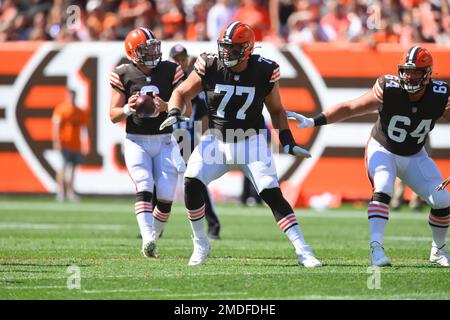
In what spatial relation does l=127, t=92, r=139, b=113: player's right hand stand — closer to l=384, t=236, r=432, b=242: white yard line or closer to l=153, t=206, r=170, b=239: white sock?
l=153, t=206, r=170, b=239: white sock

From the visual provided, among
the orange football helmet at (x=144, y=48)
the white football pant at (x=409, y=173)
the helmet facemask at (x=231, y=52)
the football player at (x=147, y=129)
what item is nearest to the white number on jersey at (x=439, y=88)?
the white football pant at (x=409, y=173)

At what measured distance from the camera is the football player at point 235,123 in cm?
784

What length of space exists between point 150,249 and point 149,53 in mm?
1892

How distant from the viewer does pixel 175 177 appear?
912 centimetres

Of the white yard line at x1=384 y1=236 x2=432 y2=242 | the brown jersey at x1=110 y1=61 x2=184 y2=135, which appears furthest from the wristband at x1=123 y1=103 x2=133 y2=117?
the white yard line at x1=384 y1=236 x2=432 y2=242

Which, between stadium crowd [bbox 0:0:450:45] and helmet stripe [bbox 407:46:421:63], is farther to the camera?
stadium crowd [bbox 0:0:450:45]

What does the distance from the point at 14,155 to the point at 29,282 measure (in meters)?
11.0

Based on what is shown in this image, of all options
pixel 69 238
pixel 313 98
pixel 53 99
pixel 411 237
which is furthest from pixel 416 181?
pixel 53 99

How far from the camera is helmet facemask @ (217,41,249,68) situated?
25.6ft

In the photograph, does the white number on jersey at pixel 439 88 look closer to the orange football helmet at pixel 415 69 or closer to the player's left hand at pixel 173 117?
the orange football helmet at pixel 415 69

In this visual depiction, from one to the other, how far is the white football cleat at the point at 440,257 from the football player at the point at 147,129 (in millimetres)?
2563

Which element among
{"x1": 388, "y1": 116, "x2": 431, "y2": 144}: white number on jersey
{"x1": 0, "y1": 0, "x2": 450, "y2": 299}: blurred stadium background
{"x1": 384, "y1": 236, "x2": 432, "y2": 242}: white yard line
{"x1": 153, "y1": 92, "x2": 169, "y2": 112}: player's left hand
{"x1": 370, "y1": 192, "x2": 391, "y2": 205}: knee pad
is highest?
{"x1": 0, "y1": 0, "x2": 450, "y2": 299}: blurred stadium background

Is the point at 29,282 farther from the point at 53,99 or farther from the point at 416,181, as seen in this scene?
the point at 53,99
